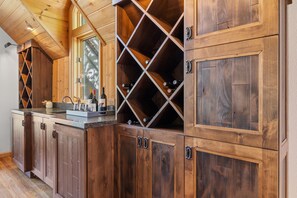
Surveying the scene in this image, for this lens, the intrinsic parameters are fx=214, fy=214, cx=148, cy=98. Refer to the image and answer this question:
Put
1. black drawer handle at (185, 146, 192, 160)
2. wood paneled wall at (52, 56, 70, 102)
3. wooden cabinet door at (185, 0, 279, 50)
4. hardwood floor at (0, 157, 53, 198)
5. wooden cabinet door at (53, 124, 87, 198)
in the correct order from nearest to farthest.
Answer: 1. wooden cabinet door at (185, 0, 279, 50)
2. black drawer handle at (185, 146, 192, 160)
3. wooden cabinet door at (53, 124, 87, 198)
4. hardwood floor at (0, 157, 53, 198)
5. wood paneled wall at (52, 56, 70, 102)

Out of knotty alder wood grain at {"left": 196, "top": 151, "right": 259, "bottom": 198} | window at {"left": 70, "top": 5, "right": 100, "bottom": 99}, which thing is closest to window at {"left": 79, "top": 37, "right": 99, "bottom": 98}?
window at {"left": 70, "top": 5, "right": 100, "bottom": 99}

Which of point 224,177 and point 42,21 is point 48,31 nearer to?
point 42,21

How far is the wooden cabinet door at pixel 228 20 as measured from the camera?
44.8 inches

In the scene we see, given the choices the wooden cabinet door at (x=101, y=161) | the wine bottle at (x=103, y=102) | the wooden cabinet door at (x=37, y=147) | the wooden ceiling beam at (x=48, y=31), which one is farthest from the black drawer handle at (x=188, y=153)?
the wooden ceiling beam at (x=48, y=31)

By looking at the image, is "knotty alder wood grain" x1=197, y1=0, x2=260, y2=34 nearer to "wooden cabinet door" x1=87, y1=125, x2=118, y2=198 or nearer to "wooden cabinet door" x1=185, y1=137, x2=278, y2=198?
"wooden cabinet door" x1=185, y1=137, x2=278, y2=198

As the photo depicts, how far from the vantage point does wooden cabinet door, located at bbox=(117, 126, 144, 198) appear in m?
1.87

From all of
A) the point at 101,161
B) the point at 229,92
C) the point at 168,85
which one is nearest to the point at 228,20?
the point at 229,92

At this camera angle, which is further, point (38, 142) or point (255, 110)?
point (38, 142)

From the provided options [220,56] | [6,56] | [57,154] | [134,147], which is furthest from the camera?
[6,56]

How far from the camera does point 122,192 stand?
2.03m

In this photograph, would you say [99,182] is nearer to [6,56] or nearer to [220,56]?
[220,56]

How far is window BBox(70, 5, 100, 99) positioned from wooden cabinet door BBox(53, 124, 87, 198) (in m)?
1.19

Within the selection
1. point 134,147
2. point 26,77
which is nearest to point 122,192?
point 134,147

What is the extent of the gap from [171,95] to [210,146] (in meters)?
0.50
